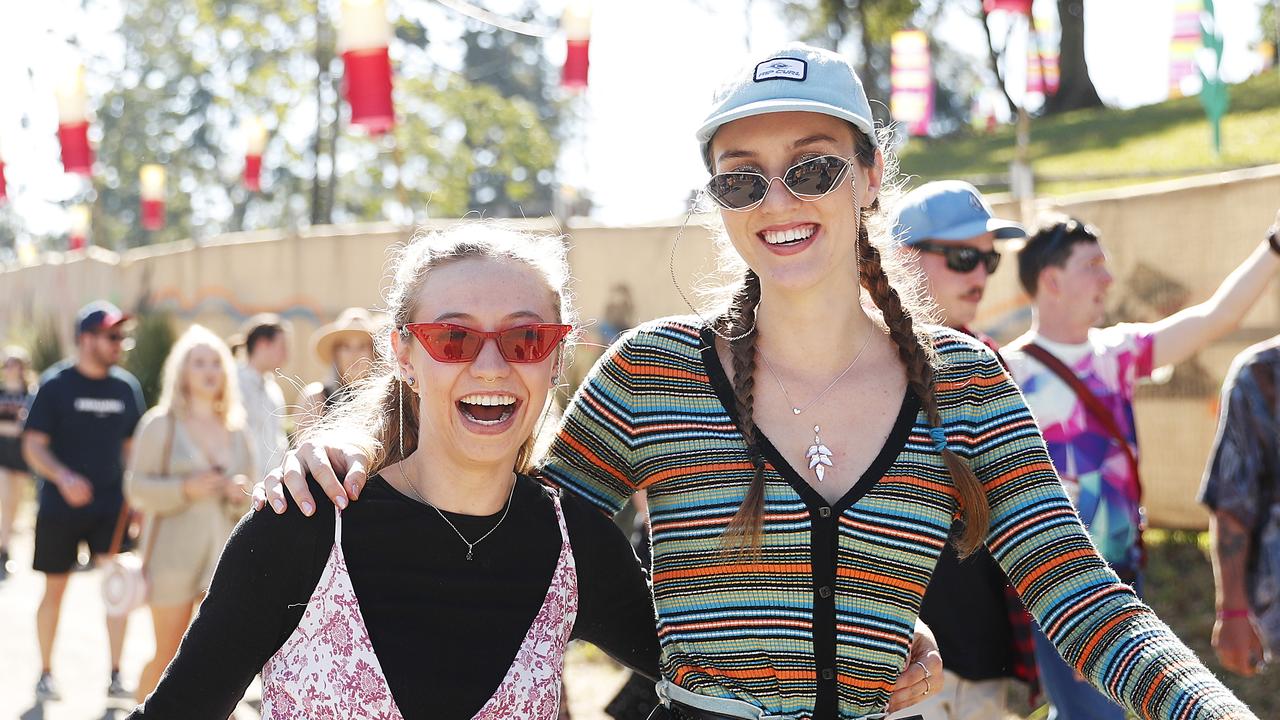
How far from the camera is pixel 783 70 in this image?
2148 mm

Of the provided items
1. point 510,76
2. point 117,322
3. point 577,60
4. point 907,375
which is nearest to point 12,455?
point 117,322

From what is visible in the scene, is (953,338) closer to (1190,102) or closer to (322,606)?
(322,606)

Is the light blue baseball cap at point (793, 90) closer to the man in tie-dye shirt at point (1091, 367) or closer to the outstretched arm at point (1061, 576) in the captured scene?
the outstretched arm at point (1061, 576)

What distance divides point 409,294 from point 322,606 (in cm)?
60

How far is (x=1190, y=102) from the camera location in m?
22.8

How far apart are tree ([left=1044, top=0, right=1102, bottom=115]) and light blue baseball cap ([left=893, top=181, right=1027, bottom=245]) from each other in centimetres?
2488

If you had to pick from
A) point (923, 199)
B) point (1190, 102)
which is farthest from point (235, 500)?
point (1190, 102)

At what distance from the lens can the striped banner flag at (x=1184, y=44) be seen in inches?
789

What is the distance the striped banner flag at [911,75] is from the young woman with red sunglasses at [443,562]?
17.2 meters

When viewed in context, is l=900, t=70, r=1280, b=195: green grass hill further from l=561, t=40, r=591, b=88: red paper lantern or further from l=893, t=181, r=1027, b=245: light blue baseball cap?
l=893, t=181, r=1027, b=245: light blue baseball cap

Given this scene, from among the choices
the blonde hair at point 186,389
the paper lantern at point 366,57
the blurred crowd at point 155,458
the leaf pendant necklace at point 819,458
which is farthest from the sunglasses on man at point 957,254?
the paper lantern at point 366,57

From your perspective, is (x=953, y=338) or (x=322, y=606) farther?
(x=953, y=338)

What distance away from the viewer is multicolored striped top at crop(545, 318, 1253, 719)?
2.08 meters

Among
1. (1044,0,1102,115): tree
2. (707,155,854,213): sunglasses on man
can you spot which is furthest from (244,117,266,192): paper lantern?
(707,155,854,213): sunglasses on man
